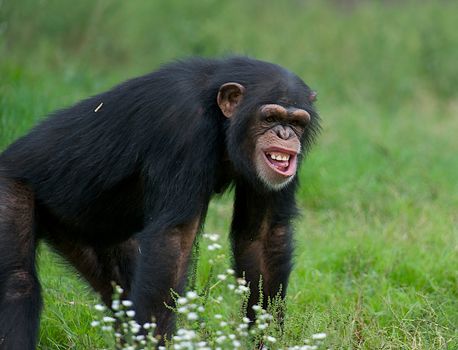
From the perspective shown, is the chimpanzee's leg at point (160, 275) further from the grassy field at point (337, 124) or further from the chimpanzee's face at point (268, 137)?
the chimpanzee's face at point (268, 137)

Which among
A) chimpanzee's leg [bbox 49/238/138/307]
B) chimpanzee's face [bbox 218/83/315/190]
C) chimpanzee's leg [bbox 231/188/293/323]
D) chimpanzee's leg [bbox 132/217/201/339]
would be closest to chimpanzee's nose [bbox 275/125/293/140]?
chimpanzee's face [bbox 218/83/315/190]

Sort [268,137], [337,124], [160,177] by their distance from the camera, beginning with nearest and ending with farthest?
[160,177]
[268,137]
[337,124]

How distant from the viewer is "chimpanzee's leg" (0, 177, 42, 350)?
5.83 metres

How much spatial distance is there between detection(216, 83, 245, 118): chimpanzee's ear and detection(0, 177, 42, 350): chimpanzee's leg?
1.45 metres

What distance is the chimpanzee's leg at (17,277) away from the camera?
583 centimetres

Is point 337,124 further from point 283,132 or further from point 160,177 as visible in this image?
point 160,177

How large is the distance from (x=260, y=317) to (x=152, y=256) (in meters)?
1.00

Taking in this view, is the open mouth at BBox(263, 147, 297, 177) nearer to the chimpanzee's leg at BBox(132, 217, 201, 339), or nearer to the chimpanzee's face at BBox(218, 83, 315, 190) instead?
the chimpanzee's face at BBox(218, 83, 315, 190)

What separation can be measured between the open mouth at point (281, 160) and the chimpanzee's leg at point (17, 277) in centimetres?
161

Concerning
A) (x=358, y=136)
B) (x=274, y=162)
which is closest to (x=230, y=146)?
(x=274, y=162)

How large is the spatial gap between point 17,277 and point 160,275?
921 millimetres

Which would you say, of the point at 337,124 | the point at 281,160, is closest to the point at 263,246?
the point at 281,160

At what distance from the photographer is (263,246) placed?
21.1 feet

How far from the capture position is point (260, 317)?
5.09 m
